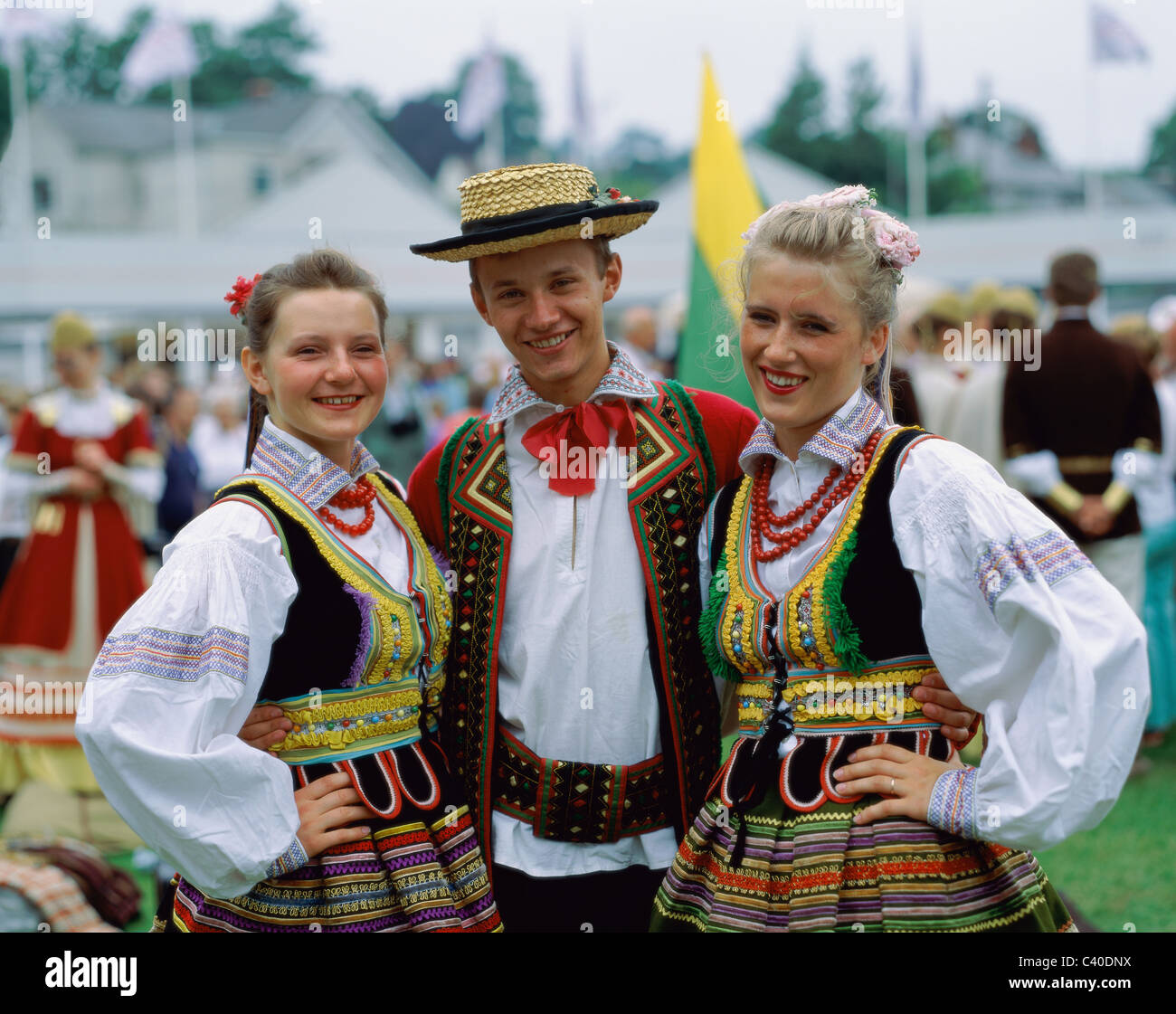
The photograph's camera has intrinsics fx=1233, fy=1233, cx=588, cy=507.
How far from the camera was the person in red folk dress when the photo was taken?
17.5ft

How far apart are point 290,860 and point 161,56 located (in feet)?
51.7

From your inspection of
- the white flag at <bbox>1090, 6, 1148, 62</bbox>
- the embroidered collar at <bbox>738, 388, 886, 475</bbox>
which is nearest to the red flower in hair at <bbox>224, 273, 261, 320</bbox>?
the embroidered collar at <bbox>738, 388, 886, 475</bbox>

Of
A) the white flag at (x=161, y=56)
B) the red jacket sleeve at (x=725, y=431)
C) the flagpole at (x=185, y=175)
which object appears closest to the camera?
the red jacket sleeve at (x=725, y=431)

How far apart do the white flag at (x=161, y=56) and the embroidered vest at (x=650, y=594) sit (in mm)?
14570

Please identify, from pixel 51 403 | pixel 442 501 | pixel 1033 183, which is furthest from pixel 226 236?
pixel 1033 183

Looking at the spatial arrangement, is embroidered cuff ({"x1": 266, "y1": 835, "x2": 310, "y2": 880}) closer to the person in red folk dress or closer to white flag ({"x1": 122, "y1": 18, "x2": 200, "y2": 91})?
the person in red folk dress

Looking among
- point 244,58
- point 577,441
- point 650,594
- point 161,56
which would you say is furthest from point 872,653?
point 244,58

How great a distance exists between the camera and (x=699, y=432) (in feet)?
7.95

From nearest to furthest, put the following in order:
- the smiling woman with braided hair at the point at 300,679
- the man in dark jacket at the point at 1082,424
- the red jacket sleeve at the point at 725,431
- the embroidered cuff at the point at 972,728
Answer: the smiling woman with braided hair at the point at 300,679 < the embroidered cuff at the point at 972,728 < the red jacket sleeve at the point at 725,431 < the man in dark jacket at the point at 1082,424

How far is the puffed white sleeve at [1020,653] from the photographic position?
175 centimetres

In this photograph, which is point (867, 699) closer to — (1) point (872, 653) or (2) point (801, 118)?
(1) point (872, 653)

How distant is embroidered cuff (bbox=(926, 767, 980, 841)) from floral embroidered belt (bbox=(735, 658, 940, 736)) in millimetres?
105

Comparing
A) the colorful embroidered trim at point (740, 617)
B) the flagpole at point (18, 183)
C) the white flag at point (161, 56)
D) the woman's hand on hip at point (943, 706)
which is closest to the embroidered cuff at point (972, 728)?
the woman's hand on hip at point (943, 706)

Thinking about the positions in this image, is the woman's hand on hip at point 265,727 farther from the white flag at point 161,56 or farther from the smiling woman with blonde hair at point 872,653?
the white flag at point 161,56
